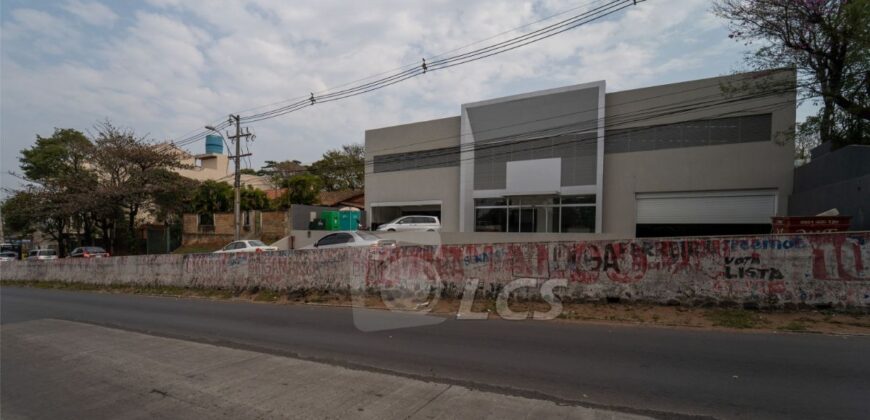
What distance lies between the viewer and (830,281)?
834cm

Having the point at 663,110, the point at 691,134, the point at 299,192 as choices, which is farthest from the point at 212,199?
the point at 691,134

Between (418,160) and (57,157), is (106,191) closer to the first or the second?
(57,157)

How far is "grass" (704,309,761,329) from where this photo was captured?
26.3ft

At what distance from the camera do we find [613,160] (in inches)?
910

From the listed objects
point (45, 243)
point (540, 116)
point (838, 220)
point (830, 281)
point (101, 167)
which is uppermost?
point (540, 116)

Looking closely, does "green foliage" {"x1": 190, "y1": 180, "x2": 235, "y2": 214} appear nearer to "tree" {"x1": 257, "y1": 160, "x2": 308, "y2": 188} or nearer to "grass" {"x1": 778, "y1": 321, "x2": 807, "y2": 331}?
"tree" {"x1": 257, "y1": 160, "x2": 308, "y2": 188}

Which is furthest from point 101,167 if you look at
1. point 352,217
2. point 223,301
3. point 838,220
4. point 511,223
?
point 838,220

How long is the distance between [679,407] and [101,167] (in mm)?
43262

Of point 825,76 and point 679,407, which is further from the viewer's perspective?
point 825,76

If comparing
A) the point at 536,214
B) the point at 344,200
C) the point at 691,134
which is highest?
the point at 691,134

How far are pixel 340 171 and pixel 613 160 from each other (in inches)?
1358

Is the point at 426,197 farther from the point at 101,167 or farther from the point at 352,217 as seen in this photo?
the point at 101,167

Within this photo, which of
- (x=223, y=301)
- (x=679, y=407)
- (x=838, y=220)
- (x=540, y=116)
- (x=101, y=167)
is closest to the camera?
(x=679, y=407)

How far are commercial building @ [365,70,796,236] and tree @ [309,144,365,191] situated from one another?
21.3m
